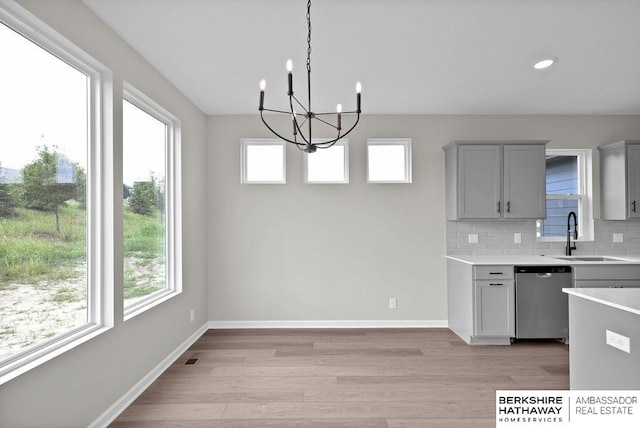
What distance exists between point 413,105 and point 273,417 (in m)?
3.37

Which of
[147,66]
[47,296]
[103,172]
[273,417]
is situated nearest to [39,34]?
[103,172]

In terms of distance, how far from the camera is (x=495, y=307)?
3.77 m

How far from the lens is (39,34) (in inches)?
77.6

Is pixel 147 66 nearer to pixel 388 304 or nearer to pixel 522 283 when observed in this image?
pixel 388 304

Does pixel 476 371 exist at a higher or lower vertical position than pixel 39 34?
lower

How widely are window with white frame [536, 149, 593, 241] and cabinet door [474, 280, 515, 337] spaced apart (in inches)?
45.3

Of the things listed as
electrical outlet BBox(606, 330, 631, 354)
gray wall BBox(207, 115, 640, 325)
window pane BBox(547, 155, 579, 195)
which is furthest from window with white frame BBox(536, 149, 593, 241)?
electrical outlet BBox(606, 330, 631, 354)

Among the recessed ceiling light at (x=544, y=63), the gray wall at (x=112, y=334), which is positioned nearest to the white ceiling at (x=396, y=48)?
the recessed ceiling light at (x=544, y=63)

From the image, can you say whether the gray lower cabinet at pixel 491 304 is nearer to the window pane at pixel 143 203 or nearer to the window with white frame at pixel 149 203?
the window with white frame at pixel 149 203

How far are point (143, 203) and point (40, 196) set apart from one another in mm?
1143

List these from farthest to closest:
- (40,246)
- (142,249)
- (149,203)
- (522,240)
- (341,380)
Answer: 1. (522,240)
2. (149,203)
3. (142,249)
4. (341,380)
5. (40,246)

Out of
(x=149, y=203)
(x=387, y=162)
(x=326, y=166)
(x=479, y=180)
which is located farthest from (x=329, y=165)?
(x=149, y=203)

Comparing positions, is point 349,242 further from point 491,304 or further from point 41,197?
point 41,197

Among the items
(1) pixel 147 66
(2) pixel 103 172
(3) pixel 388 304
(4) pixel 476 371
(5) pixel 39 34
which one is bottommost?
(4) pixel 476 371
